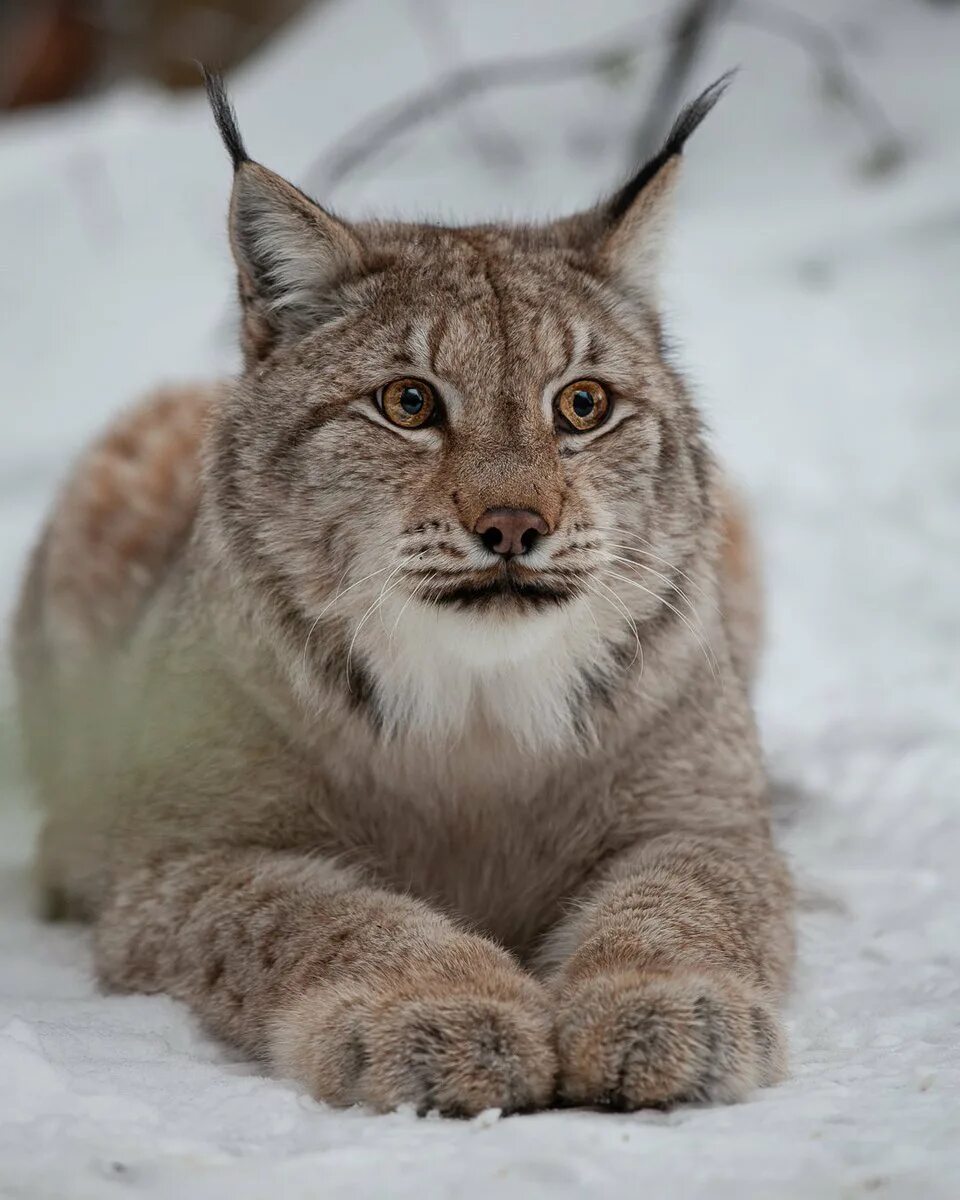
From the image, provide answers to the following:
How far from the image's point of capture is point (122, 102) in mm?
13758

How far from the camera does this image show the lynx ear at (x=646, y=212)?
457 centimetres

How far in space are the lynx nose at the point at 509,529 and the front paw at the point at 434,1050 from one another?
95cm

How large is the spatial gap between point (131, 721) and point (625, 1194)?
2.50m

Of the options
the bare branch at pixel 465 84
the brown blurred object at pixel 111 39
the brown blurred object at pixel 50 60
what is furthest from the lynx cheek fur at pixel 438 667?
the brown blurred object at pixel 50 60

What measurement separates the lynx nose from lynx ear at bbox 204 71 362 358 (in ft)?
3.59

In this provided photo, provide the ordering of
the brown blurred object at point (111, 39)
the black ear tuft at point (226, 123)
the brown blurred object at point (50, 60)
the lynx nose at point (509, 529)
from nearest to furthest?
the lynx nose at point (509, 529) < the black ear tuft at point (226, 123) < the brown blurred object at point (111, 39) < the brown blurred object at point (50, 60)

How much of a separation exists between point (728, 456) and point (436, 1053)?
5853 mm

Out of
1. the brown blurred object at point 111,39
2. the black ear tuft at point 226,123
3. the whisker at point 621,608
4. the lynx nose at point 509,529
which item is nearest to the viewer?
the lynx nose at point 509,529

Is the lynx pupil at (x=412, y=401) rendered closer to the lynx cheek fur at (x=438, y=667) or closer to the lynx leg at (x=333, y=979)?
the lynx cheek fur at (x=438, y=667)

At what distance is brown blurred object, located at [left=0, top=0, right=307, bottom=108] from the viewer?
573 inches

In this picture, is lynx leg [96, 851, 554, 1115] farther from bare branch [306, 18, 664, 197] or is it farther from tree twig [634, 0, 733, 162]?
tree twig [634, 0, 733, 162]

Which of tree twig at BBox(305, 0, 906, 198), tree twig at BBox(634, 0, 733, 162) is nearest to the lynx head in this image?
tree twig at BBox(305, 0, 906, 198)

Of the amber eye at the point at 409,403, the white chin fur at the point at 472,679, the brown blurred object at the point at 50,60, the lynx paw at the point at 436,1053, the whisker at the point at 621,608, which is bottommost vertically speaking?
the lynx paw at the point at 436,1053

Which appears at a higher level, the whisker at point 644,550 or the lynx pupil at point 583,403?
the lynx pupil at point 583,403
